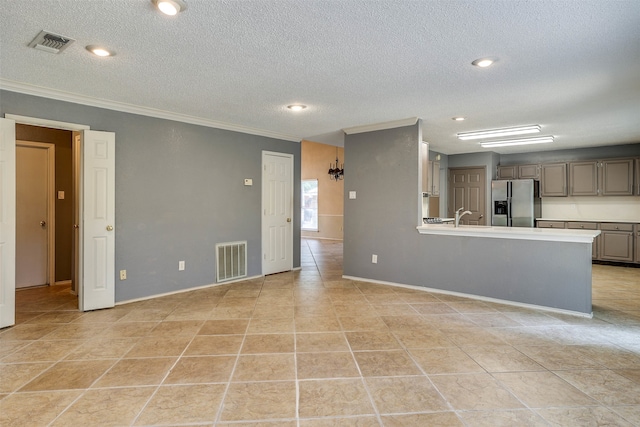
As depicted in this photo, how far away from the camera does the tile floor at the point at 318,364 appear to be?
1.92 metres

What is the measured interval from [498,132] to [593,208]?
3331 millimetres

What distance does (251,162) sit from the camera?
5.30 meters

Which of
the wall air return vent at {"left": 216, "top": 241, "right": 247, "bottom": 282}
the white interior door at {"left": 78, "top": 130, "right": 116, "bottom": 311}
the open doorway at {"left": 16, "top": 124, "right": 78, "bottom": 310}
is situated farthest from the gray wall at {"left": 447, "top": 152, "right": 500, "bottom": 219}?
the open doorway at {"left": 16, "top": 124, "right": 78, "bottom": 310}

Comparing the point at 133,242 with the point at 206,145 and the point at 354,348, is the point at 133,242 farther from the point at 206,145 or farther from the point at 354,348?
the point at 354,348

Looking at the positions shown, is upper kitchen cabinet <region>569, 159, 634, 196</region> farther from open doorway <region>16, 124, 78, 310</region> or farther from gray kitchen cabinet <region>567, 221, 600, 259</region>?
open doorway <region>16, 124, 78, 310</region>

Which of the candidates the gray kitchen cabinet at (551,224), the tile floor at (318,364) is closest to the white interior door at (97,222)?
the tile floor at (318,364)

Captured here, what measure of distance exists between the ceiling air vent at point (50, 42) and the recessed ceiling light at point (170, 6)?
3.08 ft

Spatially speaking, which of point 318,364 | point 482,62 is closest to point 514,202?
point 482,62

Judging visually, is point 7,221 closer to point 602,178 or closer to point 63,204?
point 63,204

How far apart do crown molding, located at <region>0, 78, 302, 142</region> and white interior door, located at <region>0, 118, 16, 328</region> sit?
0.35 metres

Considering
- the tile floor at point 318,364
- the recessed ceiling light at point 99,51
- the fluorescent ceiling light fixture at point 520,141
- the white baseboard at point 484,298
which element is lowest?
the tile floor at point 318,364

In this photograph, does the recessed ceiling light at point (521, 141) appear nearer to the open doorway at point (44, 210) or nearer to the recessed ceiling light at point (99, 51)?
the recessed ceiling light at point (99, 51)

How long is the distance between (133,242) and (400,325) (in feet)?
10.5

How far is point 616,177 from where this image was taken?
634 centimetres
